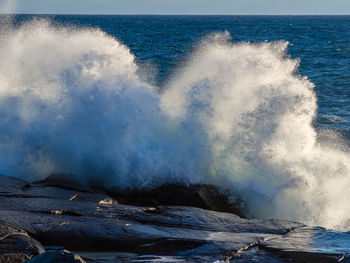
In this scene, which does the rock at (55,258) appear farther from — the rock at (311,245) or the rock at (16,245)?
the rock at (311,245)

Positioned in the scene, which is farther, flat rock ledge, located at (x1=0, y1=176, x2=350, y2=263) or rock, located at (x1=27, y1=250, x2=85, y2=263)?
flat rock ledge, located at (x1=0, y1=176, x2=350, y2=263)

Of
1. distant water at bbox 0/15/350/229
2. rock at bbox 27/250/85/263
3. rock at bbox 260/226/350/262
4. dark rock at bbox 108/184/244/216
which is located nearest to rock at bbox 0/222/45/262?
rock at bbox 27/250/85/263

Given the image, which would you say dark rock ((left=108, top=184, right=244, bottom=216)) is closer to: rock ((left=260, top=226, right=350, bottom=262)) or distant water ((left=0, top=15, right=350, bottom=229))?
distant water ((left=0, top=15, right=350, bottom=229))

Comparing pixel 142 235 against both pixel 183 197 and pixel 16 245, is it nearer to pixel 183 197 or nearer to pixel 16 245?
pixel 16 245

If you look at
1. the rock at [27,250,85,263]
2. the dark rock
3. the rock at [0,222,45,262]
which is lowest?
the dark rock

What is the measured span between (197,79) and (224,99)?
56 cm

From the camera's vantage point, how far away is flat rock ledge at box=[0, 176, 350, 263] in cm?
421

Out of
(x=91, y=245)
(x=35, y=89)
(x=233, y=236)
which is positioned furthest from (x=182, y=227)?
(x=35, y=89)

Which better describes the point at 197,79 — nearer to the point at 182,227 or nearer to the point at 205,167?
the point at 205,167

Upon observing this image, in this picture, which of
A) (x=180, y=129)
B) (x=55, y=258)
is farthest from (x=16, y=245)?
(x=180, y=129)

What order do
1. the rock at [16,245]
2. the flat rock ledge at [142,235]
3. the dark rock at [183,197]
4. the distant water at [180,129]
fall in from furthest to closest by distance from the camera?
the distant water at [180,129] → the dark rock at [183,197] → the flat rock ledge at [142,235] → the rock at [16,245]

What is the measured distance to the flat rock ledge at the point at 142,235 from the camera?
4.21 m

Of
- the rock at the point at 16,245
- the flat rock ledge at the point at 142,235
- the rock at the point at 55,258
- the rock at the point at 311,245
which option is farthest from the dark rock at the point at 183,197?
the rock at the point at 55,258

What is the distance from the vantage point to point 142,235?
4.60 metres
